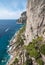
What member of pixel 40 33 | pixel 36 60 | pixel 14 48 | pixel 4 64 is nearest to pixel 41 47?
pixel 36 60

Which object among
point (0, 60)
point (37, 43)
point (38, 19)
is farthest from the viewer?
point (0, 60)

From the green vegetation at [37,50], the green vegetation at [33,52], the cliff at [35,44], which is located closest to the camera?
the green vegetation at [37,50]

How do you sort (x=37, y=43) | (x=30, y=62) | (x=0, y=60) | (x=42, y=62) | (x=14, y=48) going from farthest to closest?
1. (x=14, y=48)
2. (x=0, y=60)
3. (x=37, y=43)
4. (x=30, y=62)
5. (x=42, y=62)

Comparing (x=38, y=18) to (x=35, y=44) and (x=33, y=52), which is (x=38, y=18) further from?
(x=33, y=52)

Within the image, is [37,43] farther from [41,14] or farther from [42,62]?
[41,14]

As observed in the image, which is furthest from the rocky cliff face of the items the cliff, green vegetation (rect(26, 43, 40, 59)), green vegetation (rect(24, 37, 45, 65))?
green vegetation (rect(26, 43, 40, 59))

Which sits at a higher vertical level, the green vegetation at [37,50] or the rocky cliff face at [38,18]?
the rocky cliff face at [38,18]

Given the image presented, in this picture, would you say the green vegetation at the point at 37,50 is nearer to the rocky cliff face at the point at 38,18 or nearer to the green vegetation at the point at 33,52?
the green vegetation at the point at 33,52

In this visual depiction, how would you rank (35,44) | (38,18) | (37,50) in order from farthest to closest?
1. (38,18)
2. (35,44)
3. (37,50)

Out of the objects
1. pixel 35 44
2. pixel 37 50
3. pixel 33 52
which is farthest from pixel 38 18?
pixel 33 52

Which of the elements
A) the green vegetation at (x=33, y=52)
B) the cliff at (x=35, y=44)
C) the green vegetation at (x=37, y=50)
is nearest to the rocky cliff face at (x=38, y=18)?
the cliff at (x=35, y=44)

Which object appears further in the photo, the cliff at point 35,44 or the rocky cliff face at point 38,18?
the rocky cliff face at point 38,18
